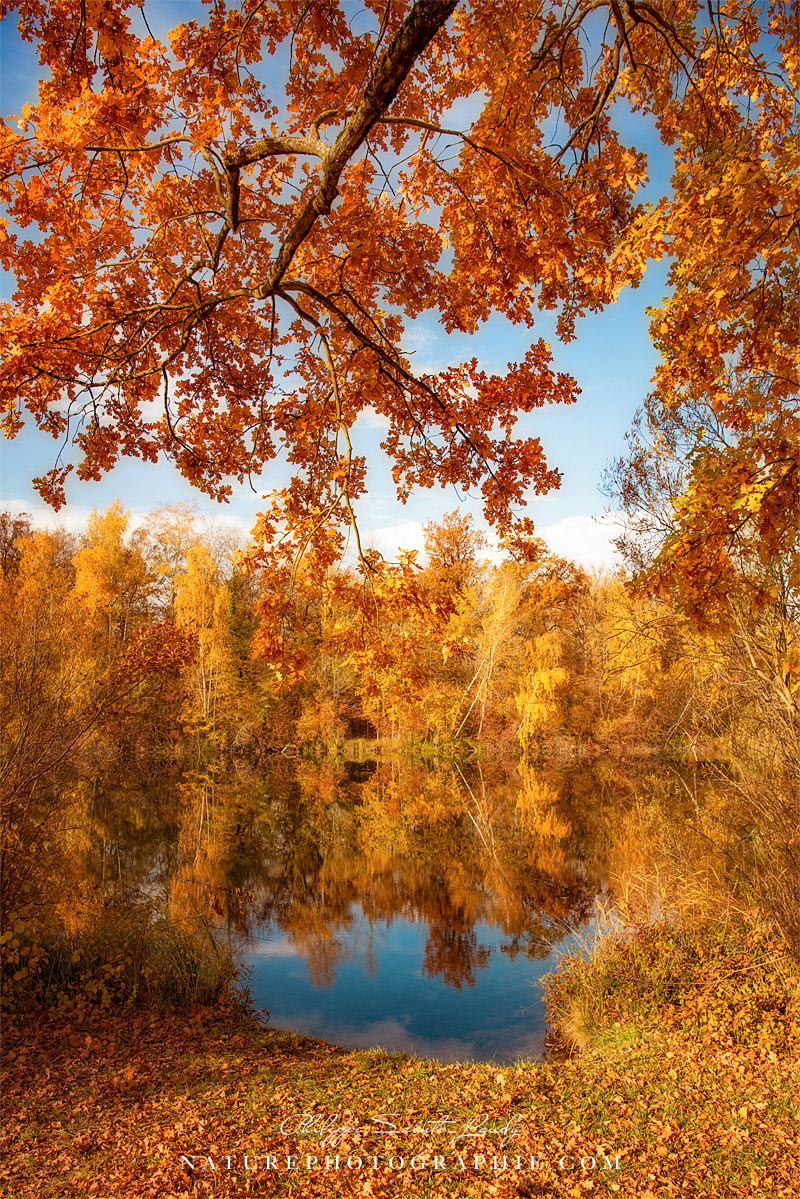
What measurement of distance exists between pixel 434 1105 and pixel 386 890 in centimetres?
815

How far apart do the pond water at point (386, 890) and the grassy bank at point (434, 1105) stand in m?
1.52

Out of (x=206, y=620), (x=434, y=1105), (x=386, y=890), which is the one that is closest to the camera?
(x=434, y=1105)

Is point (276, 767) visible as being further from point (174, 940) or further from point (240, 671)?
point (174, 940)

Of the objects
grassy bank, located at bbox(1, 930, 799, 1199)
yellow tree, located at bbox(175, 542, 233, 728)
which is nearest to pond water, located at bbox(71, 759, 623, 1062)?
grassy bank, located at bbox(1, 930, 799, 1199)

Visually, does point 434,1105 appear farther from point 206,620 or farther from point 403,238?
point 206,620

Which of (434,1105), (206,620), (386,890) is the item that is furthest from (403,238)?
(206,620)

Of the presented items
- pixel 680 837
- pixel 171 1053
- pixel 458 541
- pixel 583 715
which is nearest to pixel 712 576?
pixel 171 1053

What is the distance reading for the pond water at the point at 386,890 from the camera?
823 centimetres

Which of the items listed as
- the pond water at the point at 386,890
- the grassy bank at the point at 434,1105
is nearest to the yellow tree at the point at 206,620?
the pond water at the point at 386,890

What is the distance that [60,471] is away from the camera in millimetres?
5328

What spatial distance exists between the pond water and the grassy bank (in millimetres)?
1521

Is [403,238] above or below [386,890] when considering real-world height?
above

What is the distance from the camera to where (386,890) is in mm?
12766

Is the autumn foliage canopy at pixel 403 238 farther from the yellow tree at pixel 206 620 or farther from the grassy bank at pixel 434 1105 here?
the yellow tree at pixel 206 620
